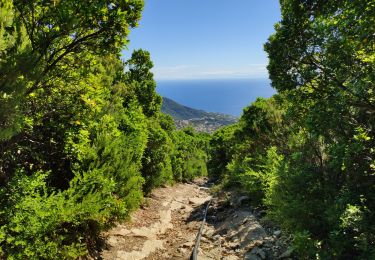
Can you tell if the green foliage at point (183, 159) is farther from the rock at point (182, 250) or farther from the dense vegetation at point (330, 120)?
the dense vegetation at point (330, 120)

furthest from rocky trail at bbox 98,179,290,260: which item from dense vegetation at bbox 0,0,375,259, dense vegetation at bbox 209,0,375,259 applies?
dense vegetation at bbox 209,0,375,259

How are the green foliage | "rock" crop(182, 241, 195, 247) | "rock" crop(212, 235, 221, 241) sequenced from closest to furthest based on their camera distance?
"rock" crop(182, 241, 195, 247), "rock" crop(212, 235, 221, 241), the green foliage

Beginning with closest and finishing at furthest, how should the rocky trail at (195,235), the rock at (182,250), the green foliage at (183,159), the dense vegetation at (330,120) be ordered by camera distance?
the dense vegetation at (330,120)
the rocky trail at (195,235)
the rock at (182,250)
the green foliage at (183,159)

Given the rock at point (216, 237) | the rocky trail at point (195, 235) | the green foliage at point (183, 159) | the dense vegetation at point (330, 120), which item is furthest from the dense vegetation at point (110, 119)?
the green foliage at point (183, 159)

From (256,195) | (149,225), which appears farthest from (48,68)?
(256,195)

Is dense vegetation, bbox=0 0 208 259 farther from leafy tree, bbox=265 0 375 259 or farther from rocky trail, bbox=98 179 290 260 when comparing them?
leafy tree, bbox=265 0 375 259

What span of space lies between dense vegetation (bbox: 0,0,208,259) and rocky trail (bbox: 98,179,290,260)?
1193 millimetres

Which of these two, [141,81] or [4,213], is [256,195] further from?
[141,81]

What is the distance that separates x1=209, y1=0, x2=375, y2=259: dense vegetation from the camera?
584 centimetres

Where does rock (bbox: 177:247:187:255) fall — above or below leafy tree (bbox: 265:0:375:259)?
below

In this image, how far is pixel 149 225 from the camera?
47.9 ft

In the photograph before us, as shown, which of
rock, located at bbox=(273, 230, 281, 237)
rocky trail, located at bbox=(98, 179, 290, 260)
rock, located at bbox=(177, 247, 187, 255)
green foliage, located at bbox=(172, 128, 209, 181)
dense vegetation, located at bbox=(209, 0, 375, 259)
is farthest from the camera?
green foliage, located at bbox=(172, 128, 209, 181)

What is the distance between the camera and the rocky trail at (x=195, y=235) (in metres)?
10.5

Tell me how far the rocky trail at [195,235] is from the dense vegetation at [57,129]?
1.19 metres
